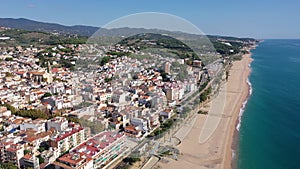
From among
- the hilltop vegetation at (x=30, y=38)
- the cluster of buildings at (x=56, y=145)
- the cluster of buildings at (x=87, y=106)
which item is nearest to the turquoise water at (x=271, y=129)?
the cluster of buildings at (x=87, y=106)

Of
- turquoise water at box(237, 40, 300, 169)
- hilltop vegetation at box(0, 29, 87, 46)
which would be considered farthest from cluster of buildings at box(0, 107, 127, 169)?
hilltop vegetation at box(0, 29, 87, 46)

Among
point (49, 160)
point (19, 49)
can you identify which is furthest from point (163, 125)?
point (19, 49)

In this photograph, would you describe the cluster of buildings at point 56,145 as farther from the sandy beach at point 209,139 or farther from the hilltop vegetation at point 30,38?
the hilltop vegetation at point 30,38

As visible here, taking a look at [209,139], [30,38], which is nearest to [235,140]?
[209,139]

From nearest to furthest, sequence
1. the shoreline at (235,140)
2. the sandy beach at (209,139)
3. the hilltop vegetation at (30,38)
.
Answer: the sandy beach at (209,139), the shoreline at (235,140), the hilltop vegetation at (30,38)

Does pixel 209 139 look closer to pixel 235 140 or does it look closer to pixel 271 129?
pixel 235 140

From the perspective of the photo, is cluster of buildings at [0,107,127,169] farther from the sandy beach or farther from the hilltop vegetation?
the hilltop vegetation

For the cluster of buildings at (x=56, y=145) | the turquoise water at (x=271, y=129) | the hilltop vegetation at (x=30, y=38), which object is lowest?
the turquoise water at (x=271, y=129)

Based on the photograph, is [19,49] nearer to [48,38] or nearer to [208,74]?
[48,38]

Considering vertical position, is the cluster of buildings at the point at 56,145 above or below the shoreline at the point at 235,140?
above
